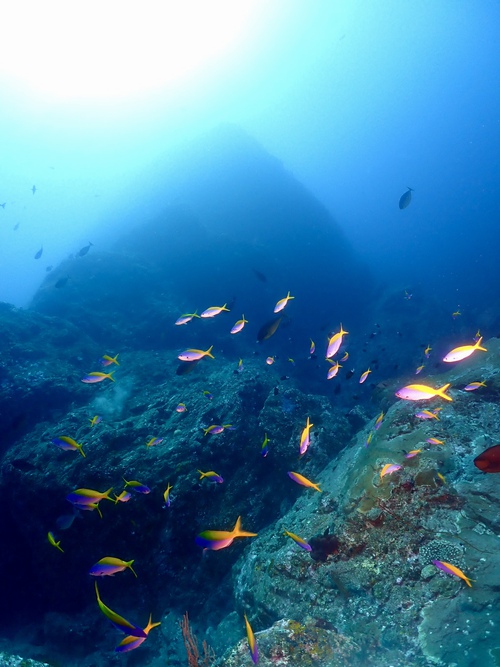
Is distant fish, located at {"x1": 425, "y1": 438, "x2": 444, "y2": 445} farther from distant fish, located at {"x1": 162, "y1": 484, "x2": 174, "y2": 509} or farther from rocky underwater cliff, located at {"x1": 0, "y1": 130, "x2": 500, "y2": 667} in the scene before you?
distant fish, located at {"x1": 162, "y1": 484, "x2": 174, "y2": 509}

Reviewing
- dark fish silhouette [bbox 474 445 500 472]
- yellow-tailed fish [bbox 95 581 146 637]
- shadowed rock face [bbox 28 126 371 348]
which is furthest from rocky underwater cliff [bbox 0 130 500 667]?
shadowed rock face [bbox 28 126 371 348]

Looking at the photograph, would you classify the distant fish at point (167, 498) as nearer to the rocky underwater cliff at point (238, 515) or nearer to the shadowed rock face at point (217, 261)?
the rocky underwater cliff at point (238, 515)

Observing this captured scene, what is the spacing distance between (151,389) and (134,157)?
418 feet

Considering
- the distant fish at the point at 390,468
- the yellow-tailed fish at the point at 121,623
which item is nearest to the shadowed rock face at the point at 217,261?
the distant fish at the point at 390,468

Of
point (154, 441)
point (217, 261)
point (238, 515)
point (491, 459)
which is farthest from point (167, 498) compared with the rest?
point (217, 261)

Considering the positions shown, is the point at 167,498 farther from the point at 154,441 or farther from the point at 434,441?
the point at 434,441

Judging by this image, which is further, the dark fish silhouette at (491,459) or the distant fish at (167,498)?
the distant fish at (167,498)

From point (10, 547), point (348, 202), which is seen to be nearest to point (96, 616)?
point (10, 547)

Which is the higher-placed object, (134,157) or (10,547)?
(134,157)

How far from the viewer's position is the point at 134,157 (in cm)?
11412

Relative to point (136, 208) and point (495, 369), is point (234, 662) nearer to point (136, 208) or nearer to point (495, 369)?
point (495, 369)

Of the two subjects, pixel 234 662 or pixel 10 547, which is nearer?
pixel 234 662

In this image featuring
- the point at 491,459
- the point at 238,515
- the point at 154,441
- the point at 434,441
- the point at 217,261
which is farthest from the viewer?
the point at 217,261

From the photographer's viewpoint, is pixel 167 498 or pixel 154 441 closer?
pixel 167 498
